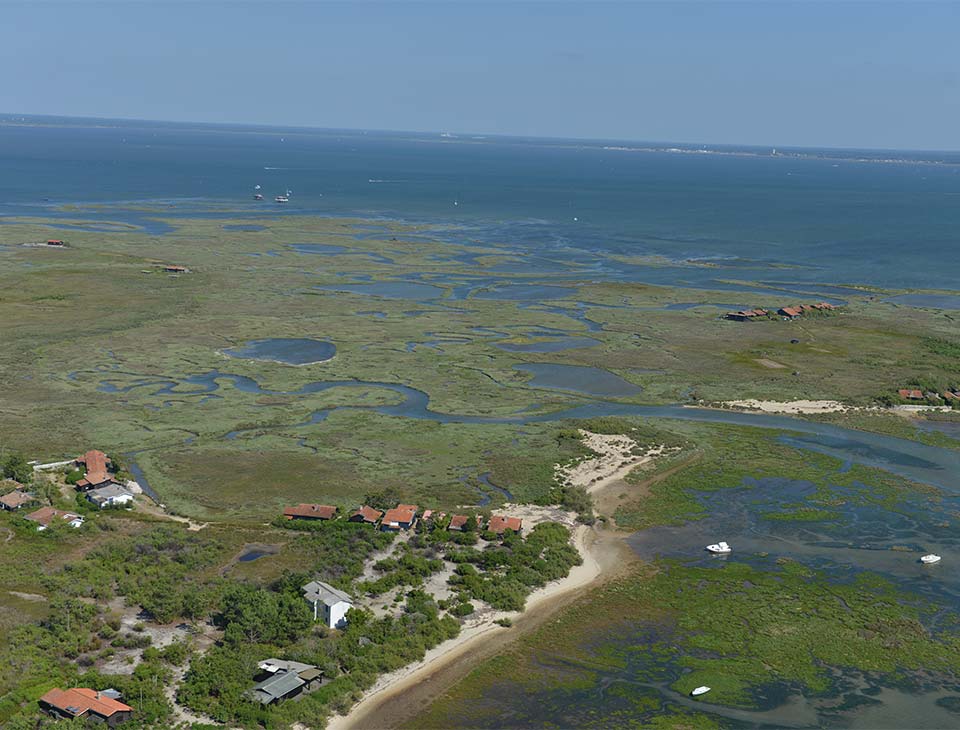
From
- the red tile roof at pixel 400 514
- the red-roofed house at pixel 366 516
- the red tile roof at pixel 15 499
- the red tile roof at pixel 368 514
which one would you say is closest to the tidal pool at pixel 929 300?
the red tile roof at pixel 400 514

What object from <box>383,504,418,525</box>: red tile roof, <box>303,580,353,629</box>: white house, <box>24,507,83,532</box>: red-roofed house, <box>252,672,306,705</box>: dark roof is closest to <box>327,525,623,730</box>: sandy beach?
<box>252,672,306,705</box>: dark roof

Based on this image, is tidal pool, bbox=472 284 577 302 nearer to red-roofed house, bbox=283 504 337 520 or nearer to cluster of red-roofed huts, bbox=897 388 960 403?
cluster of red-roofed huts, bbox=897 388 960 403

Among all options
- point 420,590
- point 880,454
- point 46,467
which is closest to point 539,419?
point 880,454

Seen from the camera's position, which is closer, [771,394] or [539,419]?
[539,419]

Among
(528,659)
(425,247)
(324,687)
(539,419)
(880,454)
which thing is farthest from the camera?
(425,247)

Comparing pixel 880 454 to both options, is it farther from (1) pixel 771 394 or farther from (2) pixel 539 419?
(2) pixel 539 419

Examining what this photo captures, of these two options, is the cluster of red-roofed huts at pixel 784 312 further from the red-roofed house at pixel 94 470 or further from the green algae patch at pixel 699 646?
the red-roofed house at pixel 94 470
